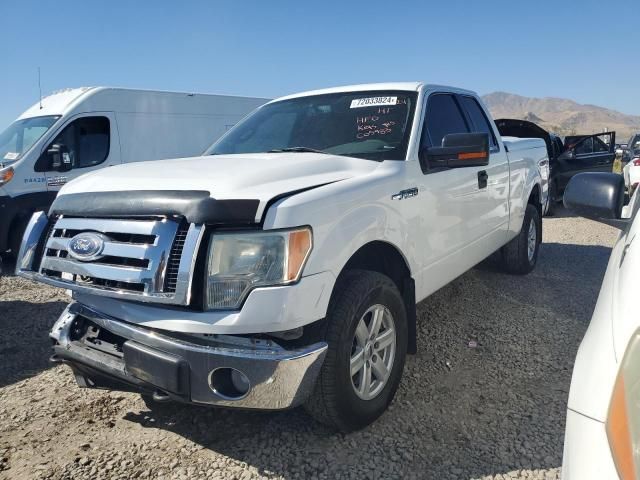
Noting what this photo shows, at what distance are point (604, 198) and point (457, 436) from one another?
140 centimetres

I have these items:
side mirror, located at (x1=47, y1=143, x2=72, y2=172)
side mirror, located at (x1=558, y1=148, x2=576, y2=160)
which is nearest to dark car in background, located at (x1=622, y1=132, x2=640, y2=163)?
side mirror, located at (x1=558, y1=148, x2=576, y2=160)

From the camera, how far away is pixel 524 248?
543 centimetres

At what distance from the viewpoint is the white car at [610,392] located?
1.15 m

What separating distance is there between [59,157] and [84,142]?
0.55 metres

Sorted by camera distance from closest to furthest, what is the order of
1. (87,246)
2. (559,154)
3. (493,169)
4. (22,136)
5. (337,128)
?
(87,246) < (337,128) < (493,169) < (22,136) < (559,154)

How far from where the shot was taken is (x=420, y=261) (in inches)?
126

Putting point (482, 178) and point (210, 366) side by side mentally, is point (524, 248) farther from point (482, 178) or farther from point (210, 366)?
point (210, 366)

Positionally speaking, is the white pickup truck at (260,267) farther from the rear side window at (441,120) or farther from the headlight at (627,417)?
the headlight at (627,417)

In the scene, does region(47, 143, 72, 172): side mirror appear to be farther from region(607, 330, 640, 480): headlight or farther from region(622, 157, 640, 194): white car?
region(622, 157, 640, 194): white car

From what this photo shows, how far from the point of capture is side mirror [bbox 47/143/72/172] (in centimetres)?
743

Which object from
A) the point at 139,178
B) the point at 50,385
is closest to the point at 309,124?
the point at 139,178

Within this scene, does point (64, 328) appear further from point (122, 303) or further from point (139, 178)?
point (139, 178)

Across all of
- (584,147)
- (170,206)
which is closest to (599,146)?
(584,147)

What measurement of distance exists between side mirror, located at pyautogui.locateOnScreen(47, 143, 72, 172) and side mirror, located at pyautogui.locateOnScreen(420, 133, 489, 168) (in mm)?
6205
